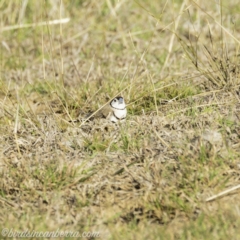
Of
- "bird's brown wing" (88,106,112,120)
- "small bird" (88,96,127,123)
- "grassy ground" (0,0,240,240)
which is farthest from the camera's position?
"bird's brown wing" (88,106,112,120)

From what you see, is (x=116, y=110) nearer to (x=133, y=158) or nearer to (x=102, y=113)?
(x=102, y=113)

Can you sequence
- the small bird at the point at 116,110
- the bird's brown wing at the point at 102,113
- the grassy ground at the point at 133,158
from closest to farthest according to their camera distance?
the grassy ground at the point at 133,158
the small bird at the point at 116,110
the bird's brown wing at the point at 102,113

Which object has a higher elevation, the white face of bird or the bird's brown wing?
the white face of bird

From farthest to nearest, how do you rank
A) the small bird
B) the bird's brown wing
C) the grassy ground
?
the bird's brown wing < the small bird < the grassy ground

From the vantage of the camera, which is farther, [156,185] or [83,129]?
[83,129]

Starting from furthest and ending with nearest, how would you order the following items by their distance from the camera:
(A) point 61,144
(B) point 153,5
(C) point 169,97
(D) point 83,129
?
(B) point 153,5 → (C) point 169,97 → (D) point 83,129 → (A) point 61,144

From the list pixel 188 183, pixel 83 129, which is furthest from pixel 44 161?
pixel 188 183

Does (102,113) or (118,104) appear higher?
(118,104)

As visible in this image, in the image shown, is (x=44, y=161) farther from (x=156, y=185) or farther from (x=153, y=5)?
(x=153, y=5)

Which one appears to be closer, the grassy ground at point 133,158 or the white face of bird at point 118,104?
the grassy ground at point 133,158

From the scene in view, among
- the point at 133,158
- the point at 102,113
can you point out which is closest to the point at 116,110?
the point at 102,113

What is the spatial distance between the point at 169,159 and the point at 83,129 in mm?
797

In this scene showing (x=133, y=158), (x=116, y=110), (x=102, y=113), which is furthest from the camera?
(x=102, y=113)

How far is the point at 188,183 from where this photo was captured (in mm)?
3641
